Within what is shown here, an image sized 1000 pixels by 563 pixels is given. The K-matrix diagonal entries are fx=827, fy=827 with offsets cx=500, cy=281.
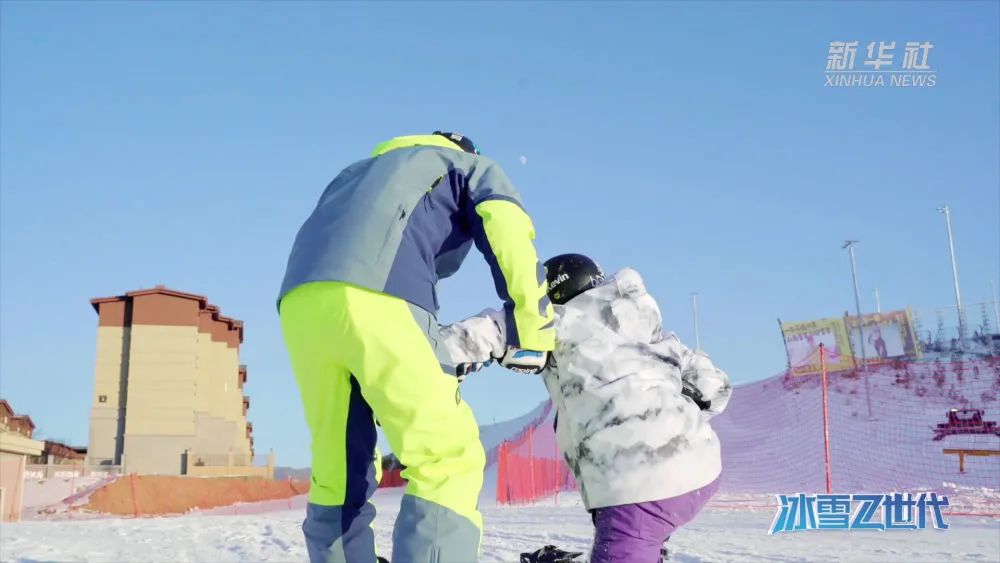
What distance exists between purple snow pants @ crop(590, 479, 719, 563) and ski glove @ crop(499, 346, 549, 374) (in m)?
0.51

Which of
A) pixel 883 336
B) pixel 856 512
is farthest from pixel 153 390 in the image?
pixel 856 512

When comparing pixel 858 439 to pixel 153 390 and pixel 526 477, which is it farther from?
pixel 153 390

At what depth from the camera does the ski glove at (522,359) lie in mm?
2553

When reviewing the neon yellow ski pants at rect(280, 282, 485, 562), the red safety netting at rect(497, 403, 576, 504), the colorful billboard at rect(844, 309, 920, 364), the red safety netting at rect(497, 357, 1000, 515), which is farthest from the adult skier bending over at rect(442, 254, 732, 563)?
the colorful billboard at rect(844, 309, 920, 364)

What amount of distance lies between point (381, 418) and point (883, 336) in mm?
45042

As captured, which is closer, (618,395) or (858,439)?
(618,395)

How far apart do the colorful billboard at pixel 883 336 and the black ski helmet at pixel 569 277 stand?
40.6m

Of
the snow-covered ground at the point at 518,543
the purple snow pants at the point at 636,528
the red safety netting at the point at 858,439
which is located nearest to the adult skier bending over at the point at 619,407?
the purple snow pants at the point at 636,528

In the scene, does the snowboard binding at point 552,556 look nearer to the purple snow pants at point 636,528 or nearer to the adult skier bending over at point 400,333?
the purple snow pants at point 636,528

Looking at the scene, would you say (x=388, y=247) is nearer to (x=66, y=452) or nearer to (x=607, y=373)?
(x=607, y=373)

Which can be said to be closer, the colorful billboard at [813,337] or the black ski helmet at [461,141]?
the black ski helmet at [461,141]

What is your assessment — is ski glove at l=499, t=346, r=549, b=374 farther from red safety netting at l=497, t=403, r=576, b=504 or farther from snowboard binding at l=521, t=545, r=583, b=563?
red safety netting at l=497, t=403, r=576, b=504

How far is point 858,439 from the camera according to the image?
1104 inches

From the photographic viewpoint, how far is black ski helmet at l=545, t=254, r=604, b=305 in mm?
2816
